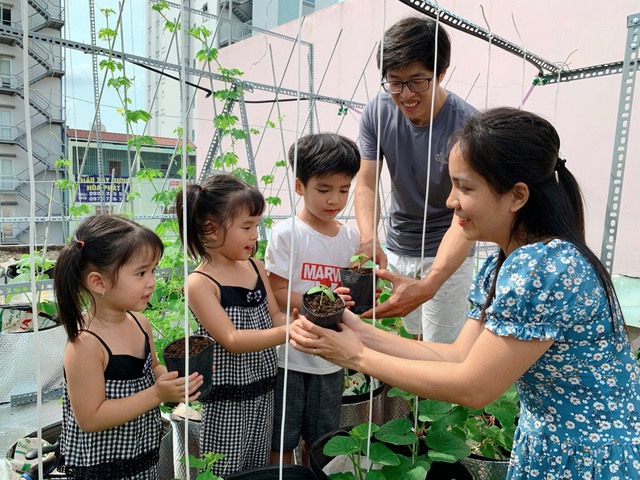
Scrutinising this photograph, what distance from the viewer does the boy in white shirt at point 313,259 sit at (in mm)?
1450

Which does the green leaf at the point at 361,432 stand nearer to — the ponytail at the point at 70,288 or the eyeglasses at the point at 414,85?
the ponytail at the point at 70,288

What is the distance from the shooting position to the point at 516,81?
428 cm

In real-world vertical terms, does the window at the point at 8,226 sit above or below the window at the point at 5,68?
below

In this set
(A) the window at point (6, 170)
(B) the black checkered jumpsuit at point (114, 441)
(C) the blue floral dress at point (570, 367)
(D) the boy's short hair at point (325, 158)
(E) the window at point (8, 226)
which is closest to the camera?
(C) the blue floral dress at point (570, 367)

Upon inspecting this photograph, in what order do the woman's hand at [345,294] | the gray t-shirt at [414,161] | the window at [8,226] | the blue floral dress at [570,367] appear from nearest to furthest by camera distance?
the blue floral dress at [570,367], the woman's hand at [345,294], the gray t-shirt at [414,161], the window at [8,226]

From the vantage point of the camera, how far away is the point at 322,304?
1066 mm

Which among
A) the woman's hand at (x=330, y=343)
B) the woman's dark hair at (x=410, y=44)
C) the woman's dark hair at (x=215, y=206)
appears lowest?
the woman's hand at (x=330, y=343)

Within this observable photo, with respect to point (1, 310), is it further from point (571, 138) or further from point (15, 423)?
point (571, 138)

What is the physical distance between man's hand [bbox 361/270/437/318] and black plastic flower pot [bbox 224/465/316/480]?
1.49ft

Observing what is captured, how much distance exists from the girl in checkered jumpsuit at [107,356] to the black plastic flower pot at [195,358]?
0.08ft

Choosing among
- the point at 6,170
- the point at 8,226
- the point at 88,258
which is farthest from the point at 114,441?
the point at 6,170

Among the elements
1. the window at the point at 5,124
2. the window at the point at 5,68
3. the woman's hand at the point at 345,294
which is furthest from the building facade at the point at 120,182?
the window at the point at 5,68

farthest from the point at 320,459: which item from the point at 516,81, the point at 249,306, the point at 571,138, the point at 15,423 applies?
the point at 516,81

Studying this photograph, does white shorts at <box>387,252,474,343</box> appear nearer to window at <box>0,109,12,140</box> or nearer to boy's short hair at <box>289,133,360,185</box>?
boy's short hair at <box>289,133,360,185</box>
